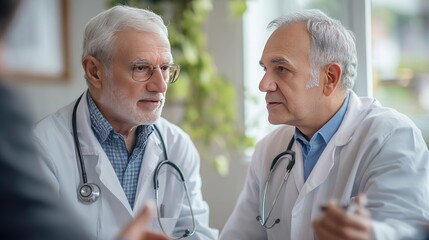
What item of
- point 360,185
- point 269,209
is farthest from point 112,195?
point 360,185

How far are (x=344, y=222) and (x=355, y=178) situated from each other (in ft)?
1.91

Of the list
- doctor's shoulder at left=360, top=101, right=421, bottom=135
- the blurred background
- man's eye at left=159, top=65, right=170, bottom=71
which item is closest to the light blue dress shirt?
doctor's shoulder at left=360, top=101, right=421, bottom=135

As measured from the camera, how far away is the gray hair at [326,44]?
6.57 feet

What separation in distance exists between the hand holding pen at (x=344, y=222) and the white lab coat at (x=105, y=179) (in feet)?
2.72

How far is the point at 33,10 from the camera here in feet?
10.8

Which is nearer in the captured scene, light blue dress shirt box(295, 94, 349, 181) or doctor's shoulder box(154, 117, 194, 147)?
light blue dress shirt box(295, 94, 349, 181)

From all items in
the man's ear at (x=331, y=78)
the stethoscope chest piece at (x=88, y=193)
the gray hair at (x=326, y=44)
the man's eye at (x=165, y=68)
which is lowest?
the stethoscope chest piece at (x=88, y=193)

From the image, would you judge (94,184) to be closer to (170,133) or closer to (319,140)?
(170,133)

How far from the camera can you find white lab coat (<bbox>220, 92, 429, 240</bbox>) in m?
1.71

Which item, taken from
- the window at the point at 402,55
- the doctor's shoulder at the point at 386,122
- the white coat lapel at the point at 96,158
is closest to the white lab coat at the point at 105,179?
the white coat lapel at the point at 96,158

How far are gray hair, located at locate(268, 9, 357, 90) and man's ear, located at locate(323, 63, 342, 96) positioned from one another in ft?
0.05

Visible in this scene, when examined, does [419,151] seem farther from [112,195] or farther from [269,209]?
[112,195]

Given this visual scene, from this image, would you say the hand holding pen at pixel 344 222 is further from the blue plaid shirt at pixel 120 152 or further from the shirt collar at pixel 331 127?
the blue plaid shirt at pixel 120 152

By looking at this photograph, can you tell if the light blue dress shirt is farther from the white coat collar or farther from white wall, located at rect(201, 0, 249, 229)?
white wall, located at rect(201, 0, 249, 229)
